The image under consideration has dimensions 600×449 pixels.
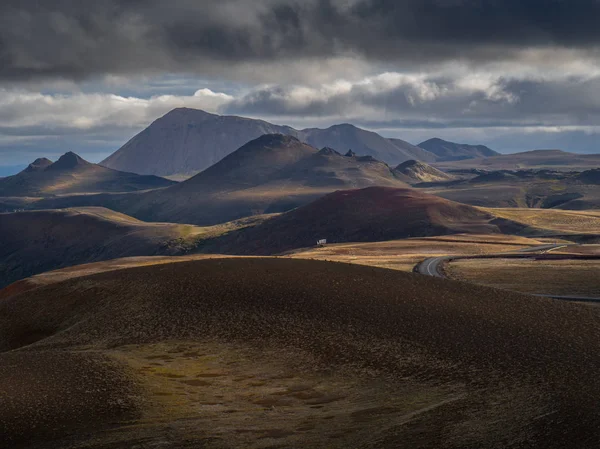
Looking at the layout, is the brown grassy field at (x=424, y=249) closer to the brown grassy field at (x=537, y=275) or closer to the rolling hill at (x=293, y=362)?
the brown grassy field at (x=537, y=275)

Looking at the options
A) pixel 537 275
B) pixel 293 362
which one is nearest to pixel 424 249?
pixel 537 275

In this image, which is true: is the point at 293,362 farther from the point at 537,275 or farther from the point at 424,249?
the point at 424,249

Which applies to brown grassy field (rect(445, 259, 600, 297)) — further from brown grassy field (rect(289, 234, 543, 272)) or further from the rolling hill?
brown grassy field (rect(289, 234, 543, 272))

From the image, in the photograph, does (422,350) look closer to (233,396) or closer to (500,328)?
(500,328)

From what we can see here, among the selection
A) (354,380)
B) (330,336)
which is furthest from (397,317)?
(354,380)

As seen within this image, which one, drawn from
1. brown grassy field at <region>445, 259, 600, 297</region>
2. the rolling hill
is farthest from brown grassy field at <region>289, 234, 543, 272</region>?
the rolling hill

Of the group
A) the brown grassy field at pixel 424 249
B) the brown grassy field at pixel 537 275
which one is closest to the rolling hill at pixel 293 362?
the brown grassy field at pixel 537 275
